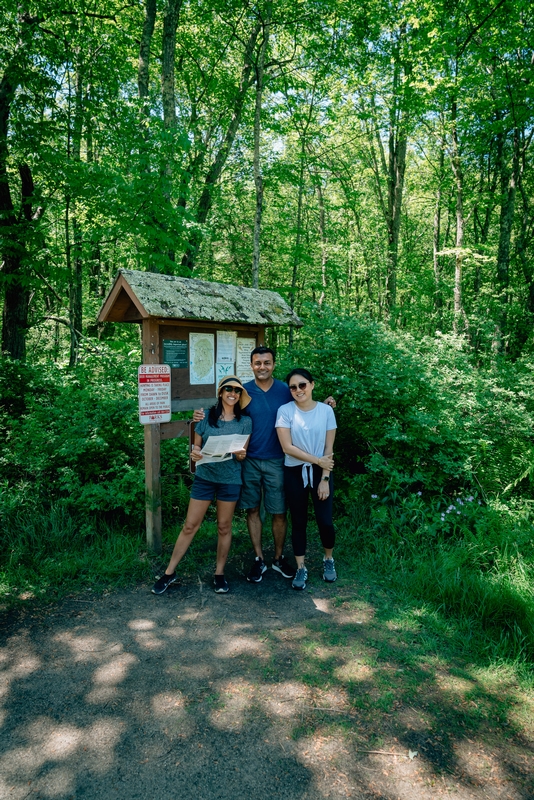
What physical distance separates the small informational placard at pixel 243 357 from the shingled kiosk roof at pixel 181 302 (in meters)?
0.32

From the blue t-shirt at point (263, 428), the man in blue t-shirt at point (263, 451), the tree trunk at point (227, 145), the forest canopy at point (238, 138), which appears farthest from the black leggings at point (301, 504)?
Answer: the tree trunk at point (227, 145)

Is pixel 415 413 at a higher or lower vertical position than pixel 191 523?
higher

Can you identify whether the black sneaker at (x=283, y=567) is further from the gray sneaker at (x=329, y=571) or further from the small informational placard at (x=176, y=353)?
the small informational placard at (x=176, y=353)

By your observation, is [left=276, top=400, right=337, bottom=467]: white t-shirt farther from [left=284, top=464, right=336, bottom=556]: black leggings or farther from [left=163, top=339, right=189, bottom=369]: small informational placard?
[left=163, top=339, right=189, bottom=369]: small informational placard

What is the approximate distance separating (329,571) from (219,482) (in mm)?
1326

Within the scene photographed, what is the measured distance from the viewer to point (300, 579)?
13.2 feet

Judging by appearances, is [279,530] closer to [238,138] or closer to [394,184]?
[238,138]

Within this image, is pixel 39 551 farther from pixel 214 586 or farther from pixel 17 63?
pixel 17 63

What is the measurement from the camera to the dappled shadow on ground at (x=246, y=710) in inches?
85.7

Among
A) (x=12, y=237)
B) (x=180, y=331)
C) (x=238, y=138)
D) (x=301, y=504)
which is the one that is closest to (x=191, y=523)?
(x=301, y=504)

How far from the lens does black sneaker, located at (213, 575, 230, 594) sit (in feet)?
12.8

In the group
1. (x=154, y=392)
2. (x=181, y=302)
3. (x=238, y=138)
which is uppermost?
(x=238, y=138)

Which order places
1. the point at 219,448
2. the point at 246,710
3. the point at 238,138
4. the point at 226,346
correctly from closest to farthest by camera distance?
the point at 246,710 → the point at 219,448 → the point at 226,346 → the point at 238,138

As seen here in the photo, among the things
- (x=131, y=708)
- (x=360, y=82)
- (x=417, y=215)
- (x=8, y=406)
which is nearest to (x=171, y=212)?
(x=8, y=406)
